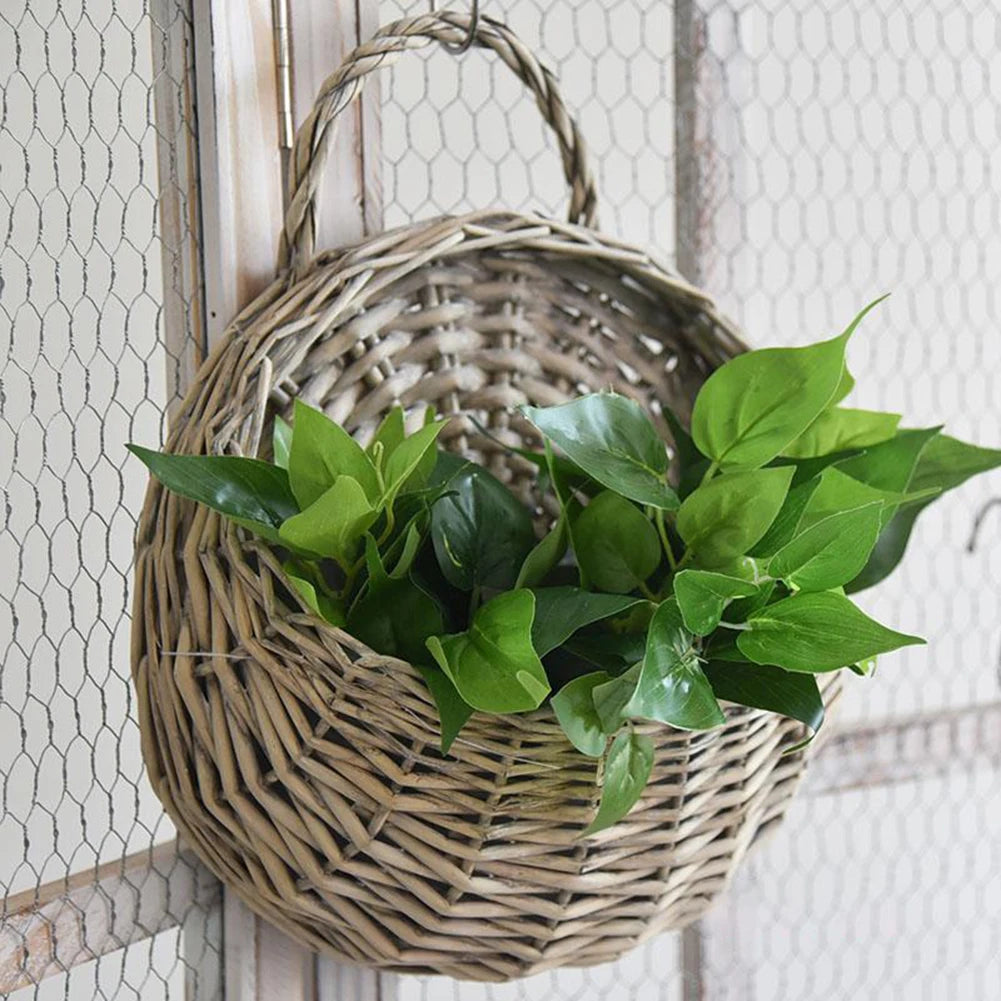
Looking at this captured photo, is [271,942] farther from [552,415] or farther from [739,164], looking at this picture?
[739,164]

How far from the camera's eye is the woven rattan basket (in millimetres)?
548

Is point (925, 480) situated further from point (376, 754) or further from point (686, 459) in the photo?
point (376, 754)

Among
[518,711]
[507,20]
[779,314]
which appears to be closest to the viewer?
[518,711]

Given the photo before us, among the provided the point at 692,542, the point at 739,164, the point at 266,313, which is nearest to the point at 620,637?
the point at 692,542

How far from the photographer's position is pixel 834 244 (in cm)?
91

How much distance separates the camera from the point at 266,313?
0.60 meters

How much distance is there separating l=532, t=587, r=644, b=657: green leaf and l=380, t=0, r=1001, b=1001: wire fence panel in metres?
0.29

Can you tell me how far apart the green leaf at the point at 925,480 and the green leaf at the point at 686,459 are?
0.34 feet

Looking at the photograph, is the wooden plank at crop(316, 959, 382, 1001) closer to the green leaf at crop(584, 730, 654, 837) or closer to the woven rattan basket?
the woven rattan basket

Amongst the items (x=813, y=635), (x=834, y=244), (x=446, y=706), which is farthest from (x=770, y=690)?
(x=834, y=244)

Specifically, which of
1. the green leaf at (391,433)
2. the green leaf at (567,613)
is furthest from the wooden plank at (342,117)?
the green leaf at (567,613)

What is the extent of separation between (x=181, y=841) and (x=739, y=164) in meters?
0.52

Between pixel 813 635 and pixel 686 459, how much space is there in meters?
0.17

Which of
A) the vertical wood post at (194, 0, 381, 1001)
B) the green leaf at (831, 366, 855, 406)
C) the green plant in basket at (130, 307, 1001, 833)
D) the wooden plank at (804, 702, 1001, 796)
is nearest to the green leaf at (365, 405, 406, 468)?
the green plant in basket at (130, 307, 1001, 833)
